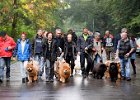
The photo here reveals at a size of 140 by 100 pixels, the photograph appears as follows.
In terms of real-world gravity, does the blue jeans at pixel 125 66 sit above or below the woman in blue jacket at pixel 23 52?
below

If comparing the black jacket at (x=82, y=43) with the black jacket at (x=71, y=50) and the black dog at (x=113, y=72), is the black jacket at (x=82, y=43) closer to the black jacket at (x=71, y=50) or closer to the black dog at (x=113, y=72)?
the black jacket at (x=71, y=50)

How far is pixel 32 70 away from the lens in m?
15.9

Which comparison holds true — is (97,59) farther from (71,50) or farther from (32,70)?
(32,70)

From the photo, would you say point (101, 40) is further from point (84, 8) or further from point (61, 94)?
point (84, 8)

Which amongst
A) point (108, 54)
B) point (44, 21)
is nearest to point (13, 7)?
point (44, 21)

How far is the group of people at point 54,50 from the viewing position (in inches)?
639

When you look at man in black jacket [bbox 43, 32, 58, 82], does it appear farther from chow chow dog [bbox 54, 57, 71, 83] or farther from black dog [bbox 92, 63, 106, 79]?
black dog [bbox 92, 63, 106, 79]

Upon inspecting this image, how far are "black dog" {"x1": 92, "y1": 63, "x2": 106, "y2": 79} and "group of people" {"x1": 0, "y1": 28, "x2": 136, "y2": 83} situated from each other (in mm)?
652

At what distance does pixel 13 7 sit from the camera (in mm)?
31234

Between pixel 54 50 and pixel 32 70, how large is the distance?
3.52 feet

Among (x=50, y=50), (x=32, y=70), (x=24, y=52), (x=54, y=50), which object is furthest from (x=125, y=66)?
(x=24, y=52)

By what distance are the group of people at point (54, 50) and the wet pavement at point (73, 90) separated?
2.16 feet

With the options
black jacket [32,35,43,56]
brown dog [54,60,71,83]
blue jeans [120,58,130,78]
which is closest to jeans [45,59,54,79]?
brown dog [54,60,71,83]

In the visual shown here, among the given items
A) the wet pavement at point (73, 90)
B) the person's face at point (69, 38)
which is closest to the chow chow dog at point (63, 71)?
the wet pavement at point (73, 90)
